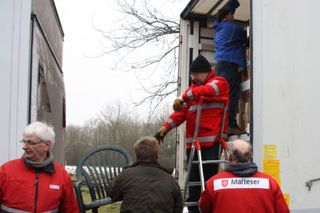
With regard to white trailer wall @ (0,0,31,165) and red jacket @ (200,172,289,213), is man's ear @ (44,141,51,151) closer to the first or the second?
white trailer wall @ (0,0,31,165)

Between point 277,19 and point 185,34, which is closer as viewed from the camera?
point 277,19

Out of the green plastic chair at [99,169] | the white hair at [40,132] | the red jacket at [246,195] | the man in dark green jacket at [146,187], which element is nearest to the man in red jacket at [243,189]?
the red jacket at [246,195]

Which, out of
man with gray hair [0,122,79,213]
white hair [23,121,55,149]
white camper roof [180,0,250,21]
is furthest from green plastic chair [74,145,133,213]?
white camper roof [180,0,250,21]

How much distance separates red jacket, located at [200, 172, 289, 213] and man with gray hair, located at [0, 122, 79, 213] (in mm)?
1017

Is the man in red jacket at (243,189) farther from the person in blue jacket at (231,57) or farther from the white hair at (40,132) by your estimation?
the person in blue jacket at (231,57)

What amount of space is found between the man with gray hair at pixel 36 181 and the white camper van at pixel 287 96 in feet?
5.52

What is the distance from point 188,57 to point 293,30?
2.02 m

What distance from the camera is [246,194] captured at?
3.00 metres

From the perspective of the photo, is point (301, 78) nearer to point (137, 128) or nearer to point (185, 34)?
point (185, 34)

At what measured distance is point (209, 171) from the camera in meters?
4.40

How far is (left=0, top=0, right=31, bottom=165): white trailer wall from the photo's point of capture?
318cm

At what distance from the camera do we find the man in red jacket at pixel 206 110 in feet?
14.0

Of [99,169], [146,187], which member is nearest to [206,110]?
[99,169]

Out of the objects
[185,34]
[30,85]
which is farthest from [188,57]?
[30,85]
